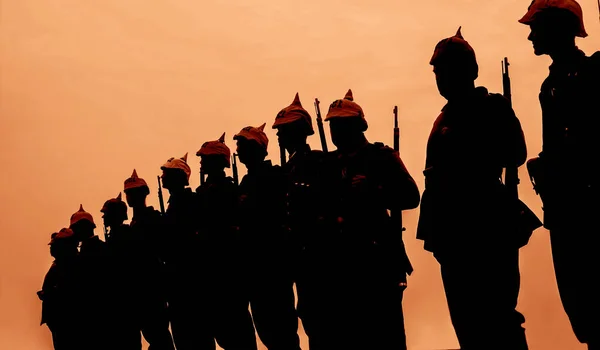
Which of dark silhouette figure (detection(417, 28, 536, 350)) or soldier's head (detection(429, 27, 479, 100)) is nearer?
dark silhouette figure (detection(417, 28, 536, 350))

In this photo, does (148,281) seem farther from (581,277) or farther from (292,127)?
(581,277)

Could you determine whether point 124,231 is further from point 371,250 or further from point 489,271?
point 489,271

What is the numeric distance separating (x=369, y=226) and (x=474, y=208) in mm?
724

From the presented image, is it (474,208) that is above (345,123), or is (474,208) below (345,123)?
below

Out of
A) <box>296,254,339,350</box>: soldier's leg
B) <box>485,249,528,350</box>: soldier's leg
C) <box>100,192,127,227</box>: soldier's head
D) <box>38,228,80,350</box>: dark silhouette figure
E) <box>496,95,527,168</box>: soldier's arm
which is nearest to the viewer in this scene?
<box>485,249,528,350</box>: soldier's leg

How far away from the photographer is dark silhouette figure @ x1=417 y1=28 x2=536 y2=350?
10.9ft

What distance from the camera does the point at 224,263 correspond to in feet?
17.1

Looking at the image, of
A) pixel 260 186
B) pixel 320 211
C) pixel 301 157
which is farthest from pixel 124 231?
pixel 320 211

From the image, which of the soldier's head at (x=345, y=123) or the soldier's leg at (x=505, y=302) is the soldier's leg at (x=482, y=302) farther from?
the soldier's head at (x=345, y=123)

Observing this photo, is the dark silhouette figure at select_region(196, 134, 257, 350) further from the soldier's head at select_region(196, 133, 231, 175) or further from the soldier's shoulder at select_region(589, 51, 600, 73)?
the soldier's shoulder at select_region(589, 51, 600, 73)

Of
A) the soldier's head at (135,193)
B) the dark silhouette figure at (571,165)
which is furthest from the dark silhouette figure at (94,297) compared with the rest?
the dark silhouette figure at (571,165)

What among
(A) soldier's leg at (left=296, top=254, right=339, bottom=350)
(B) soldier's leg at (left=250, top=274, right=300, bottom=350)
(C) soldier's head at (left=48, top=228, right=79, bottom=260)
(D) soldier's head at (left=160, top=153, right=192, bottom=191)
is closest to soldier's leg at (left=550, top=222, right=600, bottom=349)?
(A) soldier's leg at (left=296, top=254, right=339, bottom=350)

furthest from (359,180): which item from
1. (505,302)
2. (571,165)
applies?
(571,165)

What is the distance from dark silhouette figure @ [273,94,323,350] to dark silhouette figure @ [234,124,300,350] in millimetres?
225
